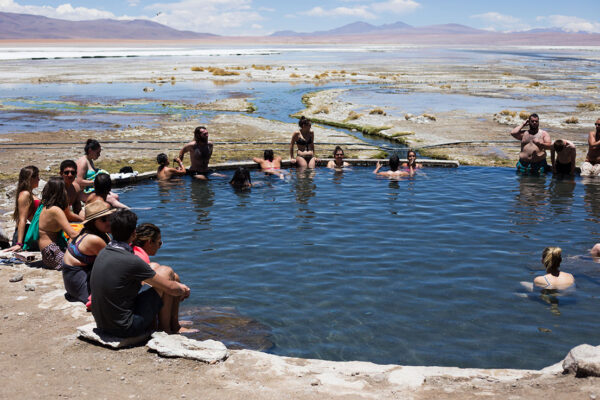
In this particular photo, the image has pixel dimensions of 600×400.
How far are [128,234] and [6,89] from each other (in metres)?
48.3

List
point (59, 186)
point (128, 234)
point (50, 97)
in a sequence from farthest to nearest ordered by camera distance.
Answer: point (50, 97) < point (59, 186) < point (128, 234)

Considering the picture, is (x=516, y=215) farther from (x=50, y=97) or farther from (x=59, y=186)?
(x=50, y=97)

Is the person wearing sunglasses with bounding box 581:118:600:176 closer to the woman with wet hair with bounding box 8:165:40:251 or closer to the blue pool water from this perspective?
the blue pool water

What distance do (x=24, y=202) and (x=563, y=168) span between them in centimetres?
1345

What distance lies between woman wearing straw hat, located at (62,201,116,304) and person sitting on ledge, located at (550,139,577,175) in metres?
12.6

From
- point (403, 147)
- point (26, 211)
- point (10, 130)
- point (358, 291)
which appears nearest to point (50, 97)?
point (10, 130)

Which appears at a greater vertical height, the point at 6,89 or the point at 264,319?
the point at 6,89

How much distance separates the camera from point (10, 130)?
82.9ft

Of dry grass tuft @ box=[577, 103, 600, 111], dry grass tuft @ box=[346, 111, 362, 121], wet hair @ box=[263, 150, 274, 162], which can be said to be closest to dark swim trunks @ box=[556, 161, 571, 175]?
wet hair @ box=[263, 150, 274, 162]

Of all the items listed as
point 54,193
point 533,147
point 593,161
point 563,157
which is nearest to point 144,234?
point 54,193

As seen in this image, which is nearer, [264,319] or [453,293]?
[264,319]

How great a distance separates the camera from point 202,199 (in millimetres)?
14094

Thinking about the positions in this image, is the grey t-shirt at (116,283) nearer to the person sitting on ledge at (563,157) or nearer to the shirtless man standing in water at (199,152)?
the shirtless man standing in water at (199,152)

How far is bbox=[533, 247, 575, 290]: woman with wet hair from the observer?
844 cm
